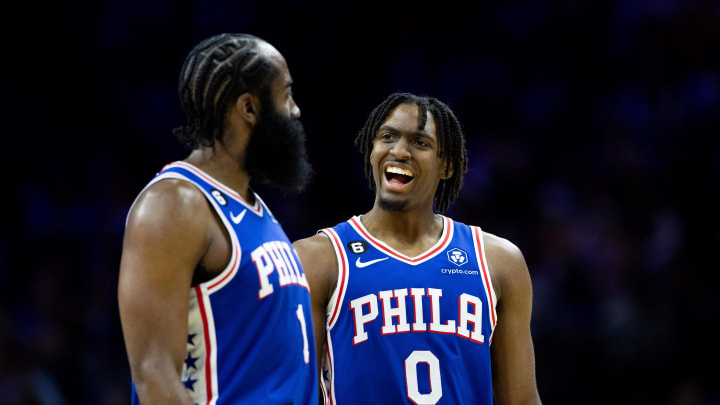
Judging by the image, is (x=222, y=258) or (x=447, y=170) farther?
(x=447, y=170)

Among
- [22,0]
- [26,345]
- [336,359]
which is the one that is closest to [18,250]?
[26,345]

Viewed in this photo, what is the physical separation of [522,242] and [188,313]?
585 cm

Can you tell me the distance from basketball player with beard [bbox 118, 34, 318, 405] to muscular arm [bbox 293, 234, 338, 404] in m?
0.82

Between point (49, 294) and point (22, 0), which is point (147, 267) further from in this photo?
point (22, 0)

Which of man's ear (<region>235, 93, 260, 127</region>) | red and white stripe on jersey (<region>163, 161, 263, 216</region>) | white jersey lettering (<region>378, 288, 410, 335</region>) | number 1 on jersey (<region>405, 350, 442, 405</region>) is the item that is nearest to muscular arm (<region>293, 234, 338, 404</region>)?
white jersey lettering (<region>378, 288, 410, 335</region>)

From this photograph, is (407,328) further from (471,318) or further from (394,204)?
(394,204)

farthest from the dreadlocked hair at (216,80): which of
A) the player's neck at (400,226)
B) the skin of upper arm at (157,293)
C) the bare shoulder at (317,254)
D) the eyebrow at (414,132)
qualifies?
the player's neck at (400,226)

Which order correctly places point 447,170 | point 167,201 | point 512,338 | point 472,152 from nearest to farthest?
point 167,201
point 512,338
point 447,170
point 472,152

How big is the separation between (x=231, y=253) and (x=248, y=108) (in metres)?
0.52

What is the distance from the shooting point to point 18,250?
8.31 meters

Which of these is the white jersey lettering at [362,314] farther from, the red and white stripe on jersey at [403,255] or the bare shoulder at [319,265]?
the red and white stripe on jersey at [403,255]

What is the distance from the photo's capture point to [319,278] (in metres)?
4.16

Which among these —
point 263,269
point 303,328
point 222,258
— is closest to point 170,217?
point 222,258

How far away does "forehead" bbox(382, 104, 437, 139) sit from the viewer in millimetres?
4344
